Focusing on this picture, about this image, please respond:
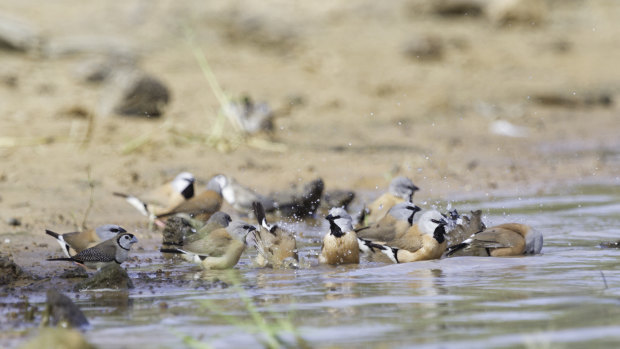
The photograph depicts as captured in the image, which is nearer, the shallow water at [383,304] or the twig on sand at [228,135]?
the shallow water at [383,304]

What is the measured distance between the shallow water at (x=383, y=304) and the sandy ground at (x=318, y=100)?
2.22 m

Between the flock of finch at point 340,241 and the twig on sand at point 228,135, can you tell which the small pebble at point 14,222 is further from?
the twig on sand at point 228,135

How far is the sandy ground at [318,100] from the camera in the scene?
12203mm

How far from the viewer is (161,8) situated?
21156 millimetres

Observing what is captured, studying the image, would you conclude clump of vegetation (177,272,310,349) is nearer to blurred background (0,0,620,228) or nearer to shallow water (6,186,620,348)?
shallow water (6,186,620,348)

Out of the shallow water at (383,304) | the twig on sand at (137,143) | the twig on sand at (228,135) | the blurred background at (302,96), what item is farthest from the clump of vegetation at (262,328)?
the twig on sand at (228,135)

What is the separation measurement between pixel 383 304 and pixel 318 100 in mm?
11644

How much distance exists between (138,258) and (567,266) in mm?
3496

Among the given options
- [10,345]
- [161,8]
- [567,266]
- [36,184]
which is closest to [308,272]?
[567,266]

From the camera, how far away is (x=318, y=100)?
17391mm

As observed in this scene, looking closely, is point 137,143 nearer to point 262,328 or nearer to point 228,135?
point 228,135

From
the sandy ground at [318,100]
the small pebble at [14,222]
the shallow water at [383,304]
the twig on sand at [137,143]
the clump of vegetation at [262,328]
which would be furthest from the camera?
the twig on sand at [137,143]

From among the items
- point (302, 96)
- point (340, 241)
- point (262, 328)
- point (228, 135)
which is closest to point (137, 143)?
point (228, 135)

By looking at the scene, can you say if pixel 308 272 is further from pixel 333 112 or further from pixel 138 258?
pixel 333 112
